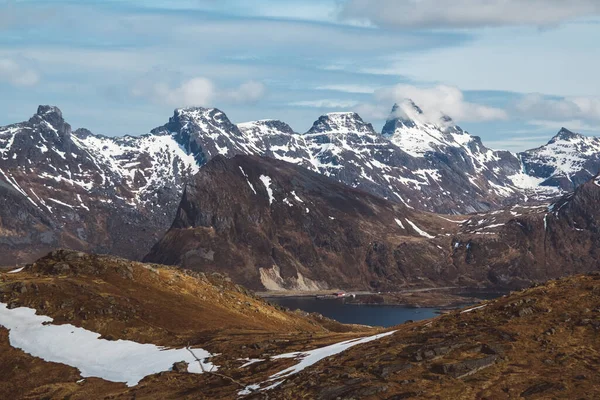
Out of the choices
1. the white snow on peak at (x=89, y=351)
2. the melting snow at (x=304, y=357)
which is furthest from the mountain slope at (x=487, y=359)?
the white snow on peak at (x=89, y=351)

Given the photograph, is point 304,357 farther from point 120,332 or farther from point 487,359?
point 120,332

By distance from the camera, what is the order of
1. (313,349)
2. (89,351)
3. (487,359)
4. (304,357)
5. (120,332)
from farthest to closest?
(120,332)
(89,351)
(313,349)
(304,357)
(487,359)

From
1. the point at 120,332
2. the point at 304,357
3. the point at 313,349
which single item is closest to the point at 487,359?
the point at 304,357

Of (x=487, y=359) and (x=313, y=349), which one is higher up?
(x=487, y=359)

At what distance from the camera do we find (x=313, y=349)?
7688cm

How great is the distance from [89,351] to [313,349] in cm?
2691

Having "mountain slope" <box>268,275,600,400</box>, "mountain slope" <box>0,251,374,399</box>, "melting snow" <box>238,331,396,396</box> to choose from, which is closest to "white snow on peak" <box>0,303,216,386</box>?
"mountain slope" <box>0,251,374,399</box>

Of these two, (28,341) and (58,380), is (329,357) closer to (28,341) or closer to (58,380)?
(58,380)

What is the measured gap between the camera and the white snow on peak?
77812mm

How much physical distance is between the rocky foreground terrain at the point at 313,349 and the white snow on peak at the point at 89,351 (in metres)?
0.48

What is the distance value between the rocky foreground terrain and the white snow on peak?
477mm

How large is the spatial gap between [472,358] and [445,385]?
188 inches

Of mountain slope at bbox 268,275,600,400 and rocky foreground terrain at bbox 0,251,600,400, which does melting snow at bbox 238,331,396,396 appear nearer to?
rocky foreground terrain at bbox 0,251,600,400

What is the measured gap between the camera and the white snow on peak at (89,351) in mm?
77812
